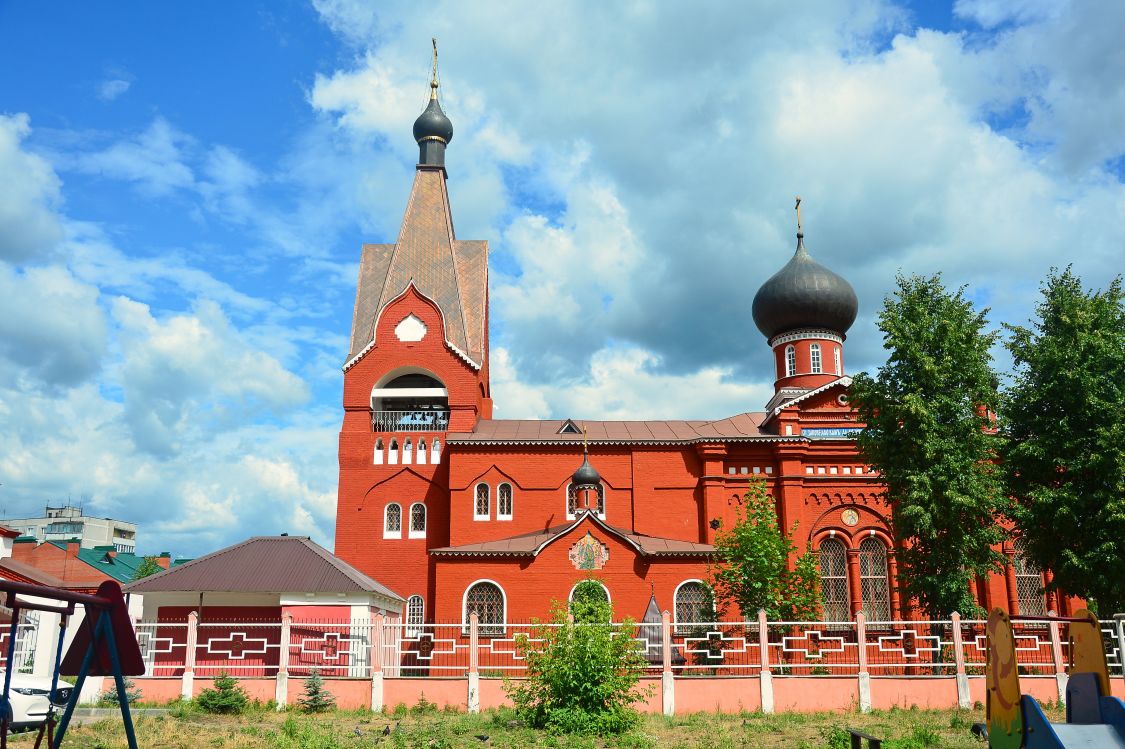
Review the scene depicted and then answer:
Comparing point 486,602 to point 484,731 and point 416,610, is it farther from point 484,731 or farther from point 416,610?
point 484,731

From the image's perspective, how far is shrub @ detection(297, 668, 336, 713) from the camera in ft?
50.2

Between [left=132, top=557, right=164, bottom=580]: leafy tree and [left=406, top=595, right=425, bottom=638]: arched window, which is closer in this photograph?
[left=406, top=595, right=425, bottom=638]: arched window

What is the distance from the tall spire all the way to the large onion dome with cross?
39.8 ft

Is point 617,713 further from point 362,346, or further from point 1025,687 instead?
point 362,346

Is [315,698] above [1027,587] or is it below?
below

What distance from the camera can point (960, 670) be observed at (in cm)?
1573

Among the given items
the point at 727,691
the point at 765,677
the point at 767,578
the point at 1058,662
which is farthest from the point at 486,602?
the point at 1058,662

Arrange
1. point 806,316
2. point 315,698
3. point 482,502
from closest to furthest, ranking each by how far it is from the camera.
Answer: point 315,698, point 482,502, point 806,316

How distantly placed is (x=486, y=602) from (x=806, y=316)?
13655mm

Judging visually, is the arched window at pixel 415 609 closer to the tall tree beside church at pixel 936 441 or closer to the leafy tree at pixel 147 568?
the tall tree beside church at pixel 936 441

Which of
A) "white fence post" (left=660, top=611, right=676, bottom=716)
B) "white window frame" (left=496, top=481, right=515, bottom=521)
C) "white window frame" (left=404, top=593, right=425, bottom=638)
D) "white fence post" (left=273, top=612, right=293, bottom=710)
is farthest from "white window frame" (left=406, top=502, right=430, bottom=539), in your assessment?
"white fence post" (left=660, top=611, right=676, bottom=716)

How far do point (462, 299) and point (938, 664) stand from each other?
19.1m

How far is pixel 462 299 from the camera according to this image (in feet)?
99.0

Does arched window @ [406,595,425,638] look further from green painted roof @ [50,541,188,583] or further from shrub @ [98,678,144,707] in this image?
green painted roof @ [50,541,188,583]
